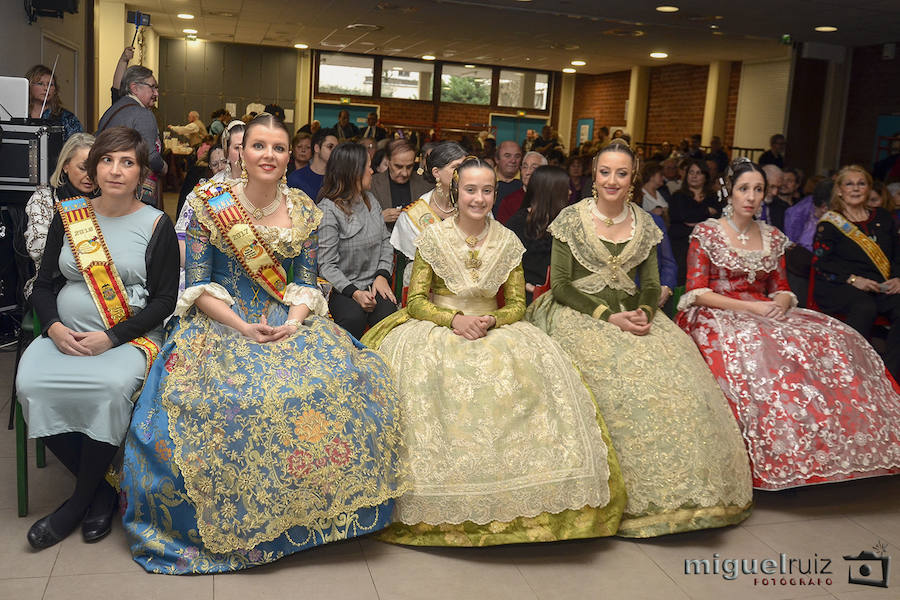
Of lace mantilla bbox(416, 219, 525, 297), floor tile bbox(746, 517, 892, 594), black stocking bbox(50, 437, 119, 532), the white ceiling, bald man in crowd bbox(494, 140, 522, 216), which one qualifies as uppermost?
the white ceiling

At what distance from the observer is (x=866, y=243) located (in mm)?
4645

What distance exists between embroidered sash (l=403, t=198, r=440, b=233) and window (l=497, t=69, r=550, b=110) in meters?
16.4

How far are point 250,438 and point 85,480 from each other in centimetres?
63

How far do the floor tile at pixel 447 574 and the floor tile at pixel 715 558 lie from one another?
529 mm

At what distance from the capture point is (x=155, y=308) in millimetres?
2955

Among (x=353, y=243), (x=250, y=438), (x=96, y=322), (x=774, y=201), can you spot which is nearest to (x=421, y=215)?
(x=353, y=243)

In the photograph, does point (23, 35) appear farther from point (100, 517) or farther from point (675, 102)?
point (675, 102)

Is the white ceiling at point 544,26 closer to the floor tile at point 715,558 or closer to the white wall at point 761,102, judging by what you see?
the white wall at point 761,102

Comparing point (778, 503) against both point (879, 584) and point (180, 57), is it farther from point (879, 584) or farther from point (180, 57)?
point (180, 57)

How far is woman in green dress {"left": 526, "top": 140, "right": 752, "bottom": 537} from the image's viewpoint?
9.78ft

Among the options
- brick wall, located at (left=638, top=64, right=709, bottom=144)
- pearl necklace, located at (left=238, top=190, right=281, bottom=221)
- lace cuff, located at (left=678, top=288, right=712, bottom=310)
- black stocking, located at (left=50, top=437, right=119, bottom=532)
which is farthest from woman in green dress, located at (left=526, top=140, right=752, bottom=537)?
brick wall, located at (left=638, top=64, right=709, bottom=144)

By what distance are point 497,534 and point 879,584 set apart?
1.29 metres

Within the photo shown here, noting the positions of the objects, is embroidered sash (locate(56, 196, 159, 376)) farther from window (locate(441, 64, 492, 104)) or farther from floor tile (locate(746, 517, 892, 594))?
window (locate(441, 64, 492, 104))

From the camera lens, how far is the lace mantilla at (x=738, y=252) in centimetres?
377
